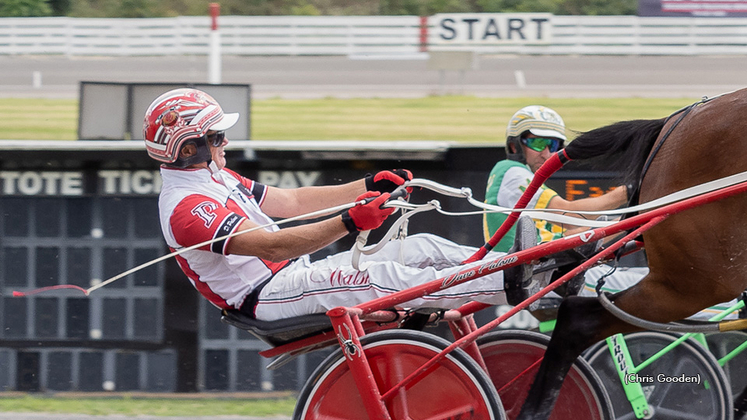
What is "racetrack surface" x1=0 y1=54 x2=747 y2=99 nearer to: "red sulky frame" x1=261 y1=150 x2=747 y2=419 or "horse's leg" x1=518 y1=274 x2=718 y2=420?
"horse's leg" x1=518 y1=274 x2=718 y2=420

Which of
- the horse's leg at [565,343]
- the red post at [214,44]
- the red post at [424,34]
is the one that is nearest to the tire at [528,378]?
the horse's leg at [565,343]

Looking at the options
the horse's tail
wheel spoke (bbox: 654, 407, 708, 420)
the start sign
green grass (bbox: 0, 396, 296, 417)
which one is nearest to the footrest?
the horse's tail

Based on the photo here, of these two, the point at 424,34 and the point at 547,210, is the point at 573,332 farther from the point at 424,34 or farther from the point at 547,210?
the point at 424,34

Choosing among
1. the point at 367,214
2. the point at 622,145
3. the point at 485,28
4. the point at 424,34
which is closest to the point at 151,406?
the point at 367,214

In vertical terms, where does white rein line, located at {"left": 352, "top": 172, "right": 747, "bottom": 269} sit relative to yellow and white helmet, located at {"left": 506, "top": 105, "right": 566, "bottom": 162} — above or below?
below

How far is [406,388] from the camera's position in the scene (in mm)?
2939

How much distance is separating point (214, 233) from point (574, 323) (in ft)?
4.42

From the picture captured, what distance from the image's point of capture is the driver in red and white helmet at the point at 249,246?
289 cm

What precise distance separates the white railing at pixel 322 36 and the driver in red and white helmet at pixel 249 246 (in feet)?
23.8

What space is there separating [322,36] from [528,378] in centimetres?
866

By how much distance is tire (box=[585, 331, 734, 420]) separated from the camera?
374 cm

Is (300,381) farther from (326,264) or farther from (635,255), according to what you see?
(635,255)

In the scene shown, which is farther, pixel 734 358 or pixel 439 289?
pixel 734 358

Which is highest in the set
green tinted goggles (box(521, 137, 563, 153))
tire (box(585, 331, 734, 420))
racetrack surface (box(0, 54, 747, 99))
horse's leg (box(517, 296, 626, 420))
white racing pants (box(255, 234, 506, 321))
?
racetrack surface (box(0, 54, 747, 99))
